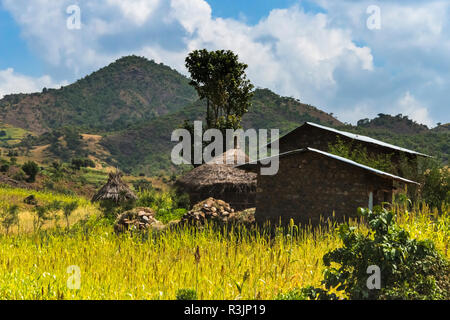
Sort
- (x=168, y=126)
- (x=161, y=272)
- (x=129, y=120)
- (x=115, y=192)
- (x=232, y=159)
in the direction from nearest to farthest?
1. (x=161, y=272)
2. (x=232, y=159)
3. (x=115, y=192)
4. (x=168, y=126)
5. (x=129, y=120)

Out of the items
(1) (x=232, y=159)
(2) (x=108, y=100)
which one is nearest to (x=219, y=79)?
(1) (x=232, y=159)

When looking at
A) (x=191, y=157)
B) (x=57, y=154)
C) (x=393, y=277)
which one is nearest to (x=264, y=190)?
(x=393, y=277)

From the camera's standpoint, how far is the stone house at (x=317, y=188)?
36.2 feet

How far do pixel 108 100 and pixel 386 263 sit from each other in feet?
428

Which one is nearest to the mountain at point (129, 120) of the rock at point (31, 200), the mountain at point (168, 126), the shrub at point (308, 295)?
the mountain at point (168, 126)

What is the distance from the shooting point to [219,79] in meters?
25.7

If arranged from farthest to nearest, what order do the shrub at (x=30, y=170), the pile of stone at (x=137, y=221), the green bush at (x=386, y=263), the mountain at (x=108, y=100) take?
the mountain at (x=108, y=100) → the shrub at (x=30, y=170) → the pile of stone at (x=137, y=221) → the green bush at (x=386, y=263)

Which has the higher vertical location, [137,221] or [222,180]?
[222,180]

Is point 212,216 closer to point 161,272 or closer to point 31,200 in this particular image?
point 161,272

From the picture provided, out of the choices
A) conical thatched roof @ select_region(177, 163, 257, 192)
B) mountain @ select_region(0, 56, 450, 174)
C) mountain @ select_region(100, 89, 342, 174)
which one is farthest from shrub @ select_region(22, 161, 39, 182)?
mountain @ select_region(100, 89, 342, 174)

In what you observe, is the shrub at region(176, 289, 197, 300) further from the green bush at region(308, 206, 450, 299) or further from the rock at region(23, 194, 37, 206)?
the rock at region(23, 194, 37, 206)

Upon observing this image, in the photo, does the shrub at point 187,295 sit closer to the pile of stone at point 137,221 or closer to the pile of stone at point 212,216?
the pile of stone at point 212,216
